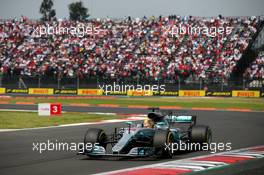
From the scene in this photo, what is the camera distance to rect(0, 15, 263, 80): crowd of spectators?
51.5m

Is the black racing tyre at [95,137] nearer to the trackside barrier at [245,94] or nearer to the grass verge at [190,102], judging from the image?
the grass verge at [190,102]

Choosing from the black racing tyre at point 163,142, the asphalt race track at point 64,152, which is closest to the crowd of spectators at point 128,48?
the asphalt race track at point 64,152

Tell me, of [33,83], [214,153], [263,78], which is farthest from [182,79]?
[214,153]

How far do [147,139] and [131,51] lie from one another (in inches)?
1679

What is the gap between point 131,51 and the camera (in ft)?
183

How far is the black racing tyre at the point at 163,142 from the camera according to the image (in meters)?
12.6

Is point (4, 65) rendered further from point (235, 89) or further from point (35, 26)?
point (235, 89)

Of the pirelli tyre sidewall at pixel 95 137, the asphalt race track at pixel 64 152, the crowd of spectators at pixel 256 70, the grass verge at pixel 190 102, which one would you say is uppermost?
the crowd of spectators at pixel 256 70

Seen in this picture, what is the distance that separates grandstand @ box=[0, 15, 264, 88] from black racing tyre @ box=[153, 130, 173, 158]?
36.4 m

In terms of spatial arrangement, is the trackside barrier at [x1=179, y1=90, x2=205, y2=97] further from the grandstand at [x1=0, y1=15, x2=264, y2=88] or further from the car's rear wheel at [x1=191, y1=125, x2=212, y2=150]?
the car's rear wheel at [x1=191, y1=125, x2=212, y2=150]

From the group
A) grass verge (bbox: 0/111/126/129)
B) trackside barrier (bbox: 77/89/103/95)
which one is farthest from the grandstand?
grass verge (bbox: 0/111/126/129)

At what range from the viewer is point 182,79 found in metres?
50.2

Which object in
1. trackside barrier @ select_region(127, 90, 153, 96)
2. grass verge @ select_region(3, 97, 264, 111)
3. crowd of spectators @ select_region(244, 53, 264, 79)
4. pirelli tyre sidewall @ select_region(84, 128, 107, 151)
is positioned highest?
crowd of spectators @ select_region(244, 53, 264, 79)

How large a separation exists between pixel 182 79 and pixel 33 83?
14.6 meters
